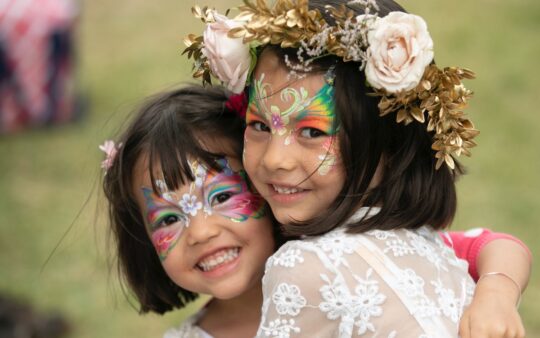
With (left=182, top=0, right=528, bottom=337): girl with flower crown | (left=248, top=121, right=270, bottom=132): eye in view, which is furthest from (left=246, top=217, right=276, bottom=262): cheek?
(left=248, top=121, right=270, bottom=132): eye

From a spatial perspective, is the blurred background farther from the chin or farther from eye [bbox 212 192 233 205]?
the chin

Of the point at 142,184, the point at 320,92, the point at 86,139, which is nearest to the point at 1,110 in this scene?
the point at 86,139

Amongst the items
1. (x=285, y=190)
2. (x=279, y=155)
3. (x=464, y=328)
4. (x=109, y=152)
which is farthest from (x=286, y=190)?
(x=109, y=152)

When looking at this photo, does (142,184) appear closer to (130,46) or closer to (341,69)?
(341,69)

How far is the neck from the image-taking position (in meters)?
2.75

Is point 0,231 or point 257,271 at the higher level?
point 257,271

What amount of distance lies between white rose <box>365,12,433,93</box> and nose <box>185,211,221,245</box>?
2.24 feet

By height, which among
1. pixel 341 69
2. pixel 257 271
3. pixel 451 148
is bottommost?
pixel 257 271

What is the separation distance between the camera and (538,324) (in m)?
4.96

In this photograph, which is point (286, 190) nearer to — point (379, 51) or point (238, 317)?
point (379, 51)

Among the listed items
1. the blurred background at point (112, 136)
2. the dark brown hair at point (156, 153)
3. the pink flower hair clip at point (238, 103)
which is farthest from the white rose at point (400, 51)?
the blurred background at point (112, 136)

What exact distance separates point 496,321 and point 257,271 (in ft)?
2.44

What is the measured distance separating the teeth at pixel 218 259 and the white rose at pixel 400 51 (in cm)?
72

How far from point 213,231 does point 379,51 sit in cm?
74
